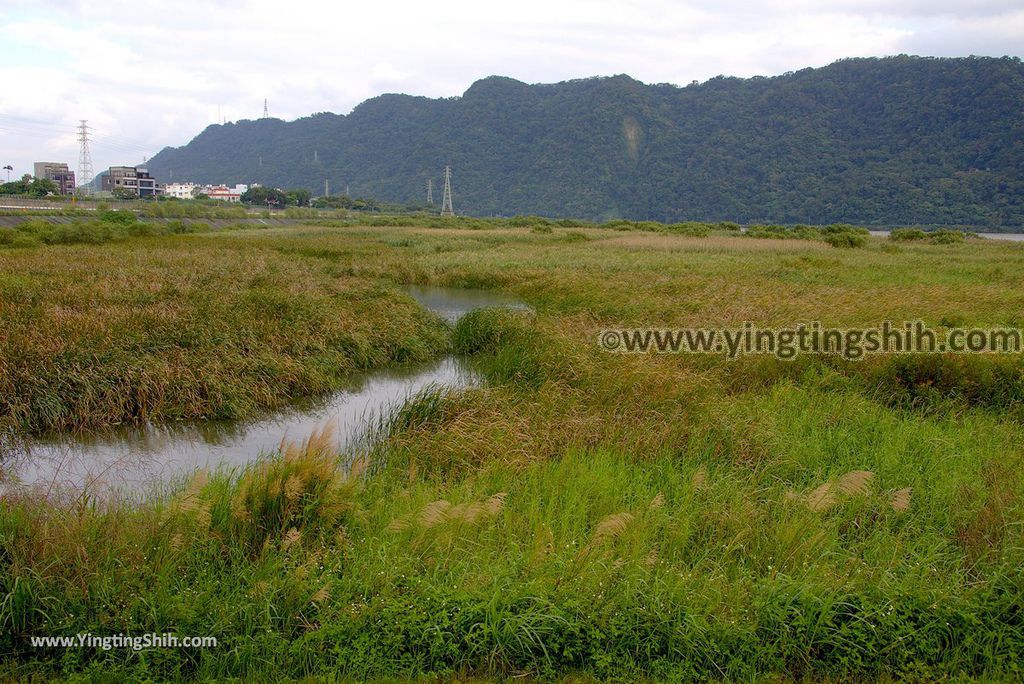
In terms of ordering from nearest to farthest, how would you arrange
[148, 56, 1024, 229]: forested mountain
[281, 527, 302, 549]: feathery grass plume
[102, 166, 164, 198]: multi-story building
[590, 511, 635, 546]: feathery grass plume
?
[281, 527, 302, 549]: feathery grass plume < [590, 511, 635, 546]: feathery grass plume < [148, 56, 1024, 229]: forested mountain < [102, 166, 164, 198]: multi-story building

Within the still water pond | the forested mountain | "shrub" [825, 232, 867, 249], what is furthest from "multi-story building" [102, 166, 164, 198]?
the still water pond

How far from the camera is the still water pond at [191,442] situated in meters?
6.85

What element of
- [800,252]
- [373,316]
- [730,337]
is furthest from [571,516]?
[800,252]

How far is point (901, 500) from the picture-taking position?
5.14 meters

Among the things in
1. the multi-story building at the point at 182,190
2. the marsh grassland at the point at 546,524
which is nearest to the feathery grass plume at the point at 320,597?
the marsh grassland at the point at 546,524

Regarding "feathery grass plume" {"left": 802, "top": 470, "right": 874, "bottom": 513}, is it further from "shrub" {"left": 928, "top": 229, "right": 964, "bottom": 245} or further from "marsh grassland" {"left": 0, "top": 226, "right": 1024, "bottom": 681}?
"shrub" {"left": 928, "top": 229, "right": 964, "bottom": 245}

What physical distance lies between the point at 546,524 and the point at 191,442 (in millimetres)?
5327

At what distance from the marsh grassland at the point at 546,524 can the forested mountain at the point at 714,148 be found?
69.0 metres

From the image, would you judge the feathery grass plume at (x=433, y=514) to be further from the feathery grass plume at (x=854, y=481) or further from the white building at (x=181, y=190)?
the white building at (x=181, y=190)

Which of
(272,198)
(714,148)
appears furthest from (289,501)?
(714,148)

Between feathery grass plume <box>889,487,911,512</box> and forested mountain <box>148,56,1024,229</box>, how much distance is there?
70826 mm

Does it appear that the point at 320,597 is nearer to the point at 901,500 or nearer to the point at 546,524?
the point at 546,524

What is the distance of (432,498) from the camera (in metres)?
5.38

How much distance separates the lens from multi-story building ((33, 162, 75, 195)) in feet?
385
